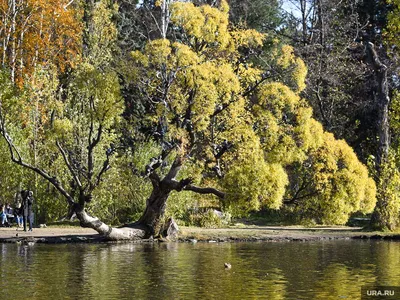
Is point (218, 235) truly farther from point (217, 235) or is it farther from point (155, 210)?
point (155, 210)

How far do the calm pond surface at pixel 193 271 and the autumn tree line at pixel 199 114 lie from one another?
9.27 ft

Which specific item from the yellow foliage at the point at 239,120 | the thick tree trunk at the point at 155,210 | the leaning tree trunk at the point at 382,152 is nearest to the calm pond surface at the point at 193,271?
the thick tree trunk at the point at 155,210

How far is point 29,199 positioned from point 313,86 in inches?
807

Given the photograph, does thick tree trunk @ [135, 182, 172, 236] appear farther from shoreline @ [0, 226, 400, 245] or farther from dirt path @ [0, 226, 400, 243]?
dirt path @ [0, 226, 400, 243]

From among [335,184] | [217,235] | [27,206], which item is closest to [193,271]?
[335,184]

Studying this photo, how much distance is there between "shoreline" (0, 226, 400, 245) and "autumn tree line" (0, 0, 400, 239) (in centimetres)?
116

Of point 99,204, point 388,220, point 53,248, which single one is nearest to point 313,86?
point 388,220

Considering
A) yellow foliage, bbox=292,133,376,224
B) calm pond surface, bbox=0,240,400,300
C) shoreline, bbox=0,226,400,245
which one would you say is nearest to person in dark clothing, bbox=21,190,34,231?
shoreline, bbox=0,226,400,245

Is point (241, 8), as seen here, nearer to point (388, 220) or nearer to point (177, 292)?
point (388, 220)

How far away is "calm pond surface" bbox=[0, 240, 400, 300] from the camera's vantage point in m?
20.1

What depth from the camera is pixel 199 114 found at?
33.0 metres

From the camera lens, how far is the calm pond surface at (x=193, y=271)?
2014cm

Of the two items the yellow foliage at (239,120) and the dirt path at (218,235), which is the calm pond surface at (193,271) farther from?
the yellow foliage at (239,120)

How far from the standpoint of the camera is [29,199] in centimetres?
3800
